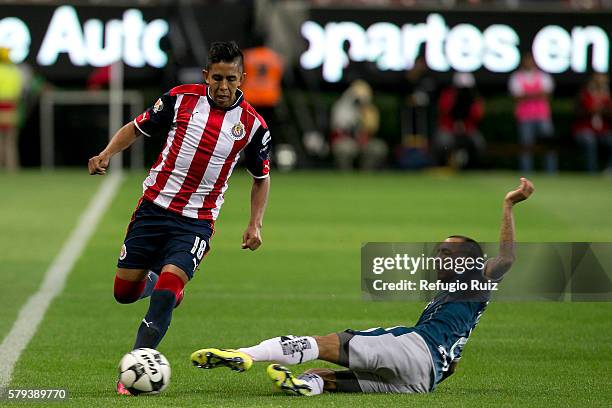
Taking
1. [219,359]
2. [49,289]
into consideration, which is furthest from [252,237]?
[49,289]

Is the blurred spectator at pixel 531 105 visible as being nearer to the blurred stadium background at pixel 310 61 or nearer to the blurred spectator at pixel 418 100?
the blurred stadium background at pixel 310 61

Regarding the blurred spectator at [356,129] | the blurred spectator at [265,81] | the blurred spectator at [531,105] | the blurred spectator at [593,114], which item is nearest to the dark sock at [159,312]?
the blurred spectator at [265,81]

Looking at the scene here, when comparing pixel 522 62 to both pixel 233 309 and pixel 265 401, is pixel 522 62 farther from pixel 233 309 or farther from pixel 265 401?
pixel 265 401

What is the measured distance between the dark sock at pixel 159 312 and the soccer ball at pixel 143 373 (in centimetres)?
30

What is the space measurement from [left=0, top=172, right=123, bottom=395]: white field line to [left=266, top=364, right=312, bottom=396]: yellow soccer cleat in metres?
1.52

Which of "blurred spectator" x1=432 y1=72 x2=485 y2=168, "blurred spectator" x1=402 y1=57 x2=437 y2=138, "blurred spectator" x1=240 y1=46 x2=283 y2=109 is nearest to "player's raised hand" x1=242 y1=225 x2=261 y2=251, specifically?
"blurred spectator" x1=240 y1=46 x2=283 y2=109

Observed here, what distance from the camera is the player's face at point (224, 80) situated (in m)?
8.81

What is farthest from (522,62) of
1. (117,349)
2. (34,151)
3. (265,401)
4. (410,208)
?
(265,401)

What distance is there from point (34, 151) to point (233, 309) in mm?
17886

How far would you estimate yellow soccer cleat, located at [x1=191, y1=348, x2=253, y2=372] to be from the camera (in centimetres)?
762

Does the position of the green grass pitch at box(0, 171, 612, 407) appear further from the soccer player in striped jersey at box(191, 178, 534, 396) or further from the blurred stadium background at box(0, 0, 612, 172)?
the blurred stadium background at box(0, 0, 612, 172)

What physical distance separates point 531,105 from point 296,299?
53.4ft

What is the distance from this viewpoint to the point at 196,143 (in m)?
9.11

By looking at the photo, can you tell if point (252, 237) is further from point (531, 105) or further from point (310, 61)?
point (531, 105)
